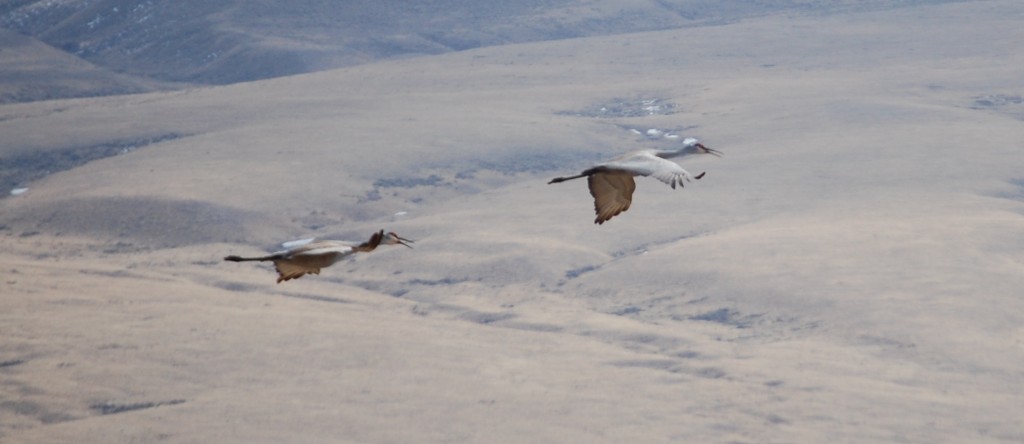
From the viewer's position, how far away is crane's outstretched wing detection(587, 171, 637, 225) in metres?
10.6

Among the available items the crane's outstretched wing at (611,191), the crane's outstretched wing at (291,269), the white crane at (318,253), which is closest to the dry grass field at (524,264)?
the crane's outstretched wing at (611,191)

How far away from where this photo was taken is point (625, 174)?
1006 centimetres

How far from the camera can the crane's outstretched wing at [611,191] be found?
10.6 metres

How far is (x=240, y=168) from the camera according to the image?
56.4 metres

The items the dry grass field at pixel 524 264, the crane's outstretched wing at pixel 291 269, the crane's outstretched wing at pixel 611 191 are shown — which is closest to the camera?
the crane's outstretched wing at pixel 291 269

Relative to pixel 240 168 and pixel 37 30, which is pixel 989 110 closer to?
pixel 240 168

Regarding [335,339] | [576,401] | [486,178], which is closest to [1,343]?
[335,339]

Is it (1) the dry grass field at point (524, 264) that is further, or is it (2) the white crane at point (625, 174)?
(1) the dry grass field at point (524, 264)

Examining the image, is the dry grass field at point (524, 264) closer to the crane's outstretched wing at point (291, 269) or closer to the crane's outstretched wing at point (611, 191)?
the crane's outstretched wing at point (611, 191)

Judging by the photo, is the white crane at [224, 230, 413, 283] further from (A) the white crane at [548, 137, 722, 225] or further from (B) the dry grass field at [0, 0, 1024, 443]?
(B) the dry grass field at [0, 0, 1024, 443]

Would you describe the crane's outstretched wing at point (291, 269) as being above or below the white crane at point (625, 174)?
below

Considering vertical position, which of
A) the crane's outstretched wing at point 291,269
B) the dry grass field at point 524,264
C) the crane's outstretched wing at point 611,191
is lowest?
the dry grass field at point 524,264

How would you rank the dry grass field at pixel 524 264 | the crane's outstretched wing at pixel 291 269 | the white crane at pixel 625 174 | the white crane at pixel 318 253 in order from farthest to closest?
the dry grass field at pixel 524 264 → the white crane at pixel 625 174 → the crane's outstretched wing at pixel 291 269 → the white crane at pixel 318 253

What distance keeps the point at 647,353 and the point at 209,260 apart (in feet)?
53.1
